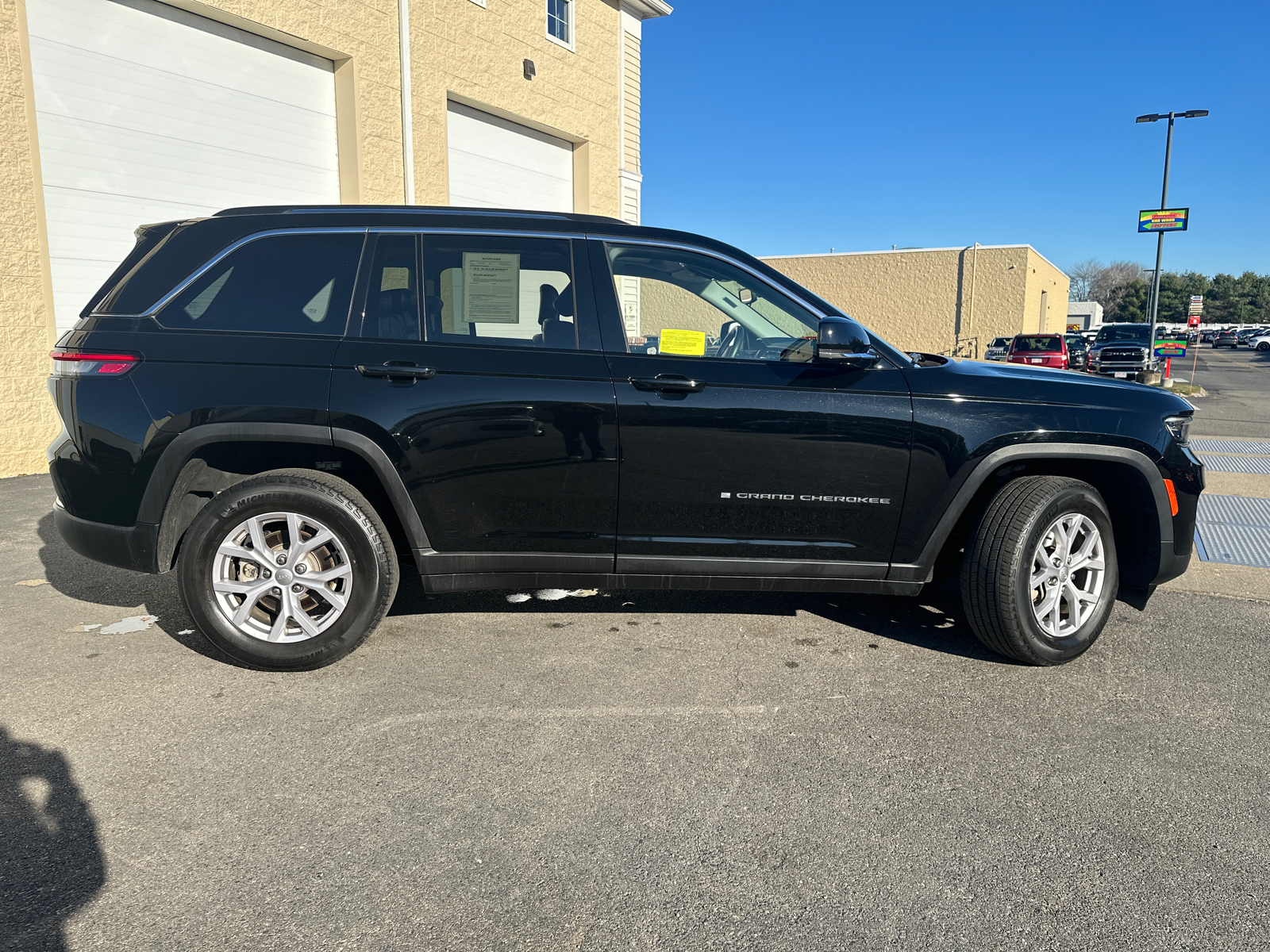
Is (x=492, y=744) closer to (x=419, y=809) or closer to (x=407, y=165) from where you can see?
(x=419, y=809)

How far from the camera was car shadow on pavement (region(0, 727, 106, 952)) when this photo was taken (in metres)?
2.08

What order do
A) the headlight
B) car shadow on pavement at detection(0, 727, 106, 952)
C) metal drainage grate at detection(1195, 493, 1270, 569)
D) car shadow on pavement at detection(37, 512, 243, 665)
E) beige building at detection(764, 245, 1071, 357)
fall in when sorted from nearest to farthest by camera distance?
car shadow on pavement at detection(0, 727, 106, 952) < the headlight < car shadow on pavement at detection(37, 512, 243, 665) < metal drainage grate at detection(1195, 493, 1270, 569) < beige building at detection(764, 245, 1071, 357)

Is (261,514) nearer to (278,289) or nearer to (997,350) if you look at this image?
(278,289)

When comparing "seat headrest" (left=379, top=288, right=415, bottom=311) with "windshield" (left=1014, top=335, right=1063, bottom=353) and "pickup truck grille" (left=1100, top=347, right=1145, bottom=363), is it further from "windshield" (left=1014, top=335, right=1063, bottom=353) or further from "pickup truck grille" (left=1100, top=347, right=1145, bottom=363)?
"pickup truck grille" (left=1100, top=347, right=1145, bottom=363)

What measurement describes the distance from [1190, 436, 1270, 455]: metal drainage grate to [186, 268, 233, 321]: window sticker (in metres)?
11.2

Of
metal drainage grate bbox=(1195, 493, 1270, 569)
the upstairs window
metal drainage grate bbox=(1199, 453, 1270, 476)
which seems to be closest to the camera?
metal drainage grate bbox=(1195, 493, 1270, 569)

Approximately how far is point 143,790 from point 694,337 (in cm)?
268

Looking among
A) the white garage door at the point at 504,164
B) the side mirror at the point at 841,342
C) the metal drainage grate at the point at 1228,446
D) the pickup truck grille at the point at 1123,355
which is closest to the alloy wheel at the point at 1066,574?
the side mirror at the point at 841,342

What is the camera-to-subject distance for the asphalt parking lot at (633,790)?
2160 mm

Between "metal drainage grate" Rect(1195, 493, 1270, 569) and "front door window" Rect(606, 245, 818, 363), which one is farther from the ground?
"front door window" Rect(606, 245, 818, 363)

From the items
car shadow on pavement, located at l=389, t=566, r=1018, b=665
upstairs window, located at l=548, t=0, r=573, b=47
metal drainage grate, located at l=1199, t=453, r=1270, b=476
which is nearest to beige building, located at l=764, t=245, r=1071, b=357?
upstairs window, located at l=548, t=0, r=573, b=47

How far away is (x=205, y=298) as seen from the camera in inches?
143

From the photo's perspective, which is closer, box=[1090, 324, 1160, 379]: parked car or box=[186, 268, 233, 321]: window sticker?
box=[186, 268, 233, 321]: window sticker

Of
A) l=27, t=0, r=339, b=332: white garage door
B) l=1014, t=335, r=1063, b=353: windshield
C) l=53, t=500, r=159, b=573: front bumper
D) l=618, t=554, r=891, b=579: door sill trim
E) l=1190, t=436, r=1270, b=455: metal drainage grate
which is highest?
l=27, t=0, r=339, b=332: white garage door
